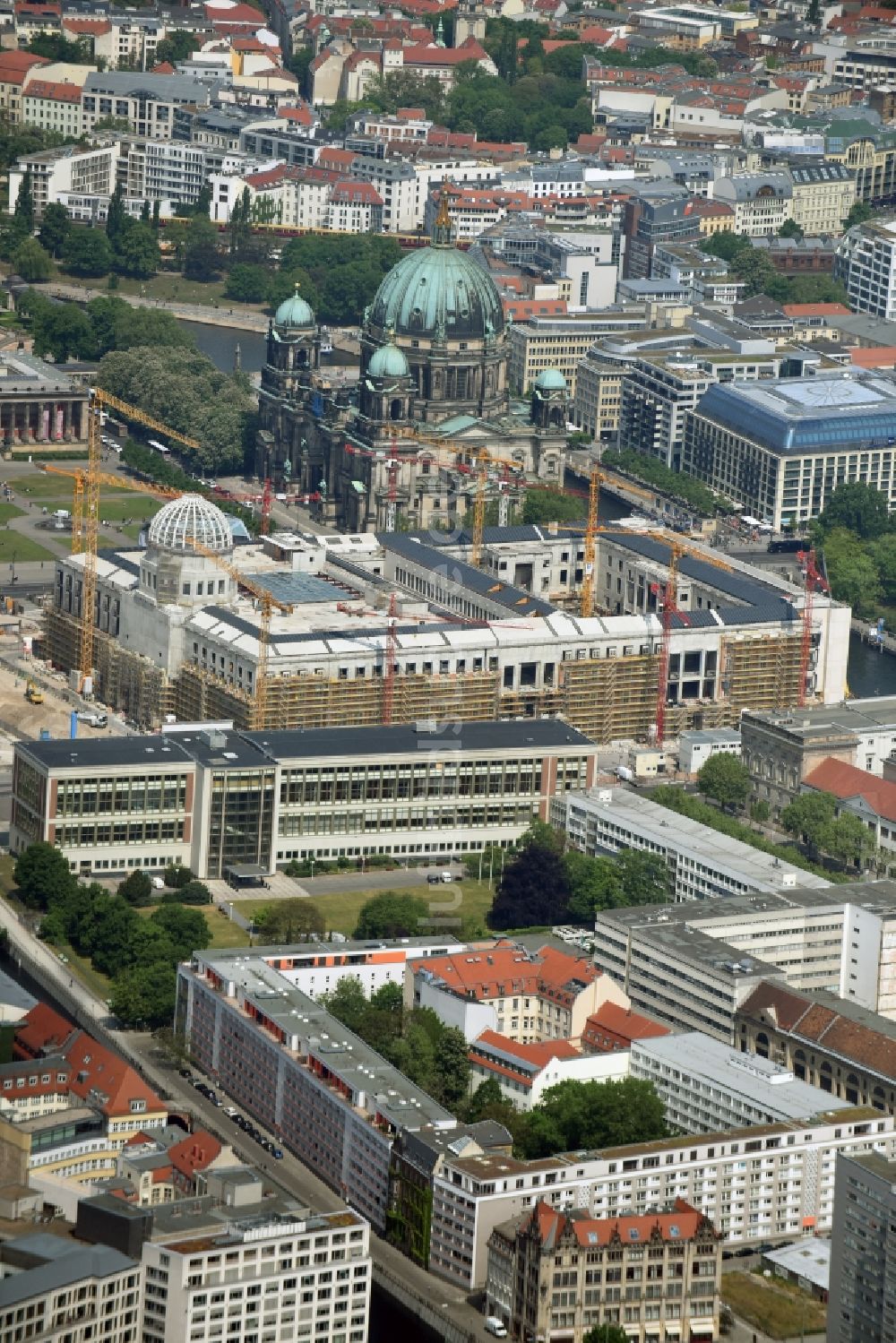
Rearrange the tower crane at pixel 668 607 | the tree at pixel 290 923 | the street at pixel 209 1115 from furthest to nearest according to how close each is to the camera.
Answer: the tower crane at pixel 668 607 → the tree at pixel 290 923 → the street at pixel 209 1115

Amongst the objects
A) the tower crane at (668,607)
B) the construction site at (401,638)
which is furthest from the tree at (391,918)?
the tower crane at (668,607)

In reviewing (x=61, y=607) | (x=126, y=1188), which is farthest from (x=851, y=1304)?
(x=61, y=607)

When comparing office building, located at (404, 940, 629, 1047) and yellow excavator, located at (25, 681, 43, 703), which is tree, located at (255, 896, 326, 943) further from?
yellow excavator, located at (25, 681, 43, 703)

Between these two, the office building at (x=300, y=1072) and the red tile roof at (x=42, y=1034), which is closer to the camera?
the office building at (x=300, y=1072)

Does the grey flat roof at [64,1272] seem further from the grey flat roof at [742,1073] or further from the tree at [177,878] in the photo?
the tree at [177,878]

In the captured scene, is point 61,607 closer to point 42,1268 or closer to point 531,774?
point 531,774

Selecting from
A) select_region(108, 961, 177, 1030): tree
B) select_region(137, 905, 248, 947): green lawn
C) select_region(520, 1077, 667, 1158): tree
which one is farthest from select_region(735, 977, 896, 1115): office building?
select_region(137, 905, 248, 947): green lawn

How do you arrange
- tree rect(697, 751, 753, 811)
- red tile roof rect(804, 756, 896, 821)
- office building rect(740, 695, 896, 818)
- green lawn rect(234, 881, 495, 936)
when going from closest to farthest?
1. green lawn rect(234, 881, 495, 936)
2. red tile roof rect(804, 756, 896, 821)
3. tree rect(697, 751, 753, 811)
4. office building rect(740, 695, 896, 818)
